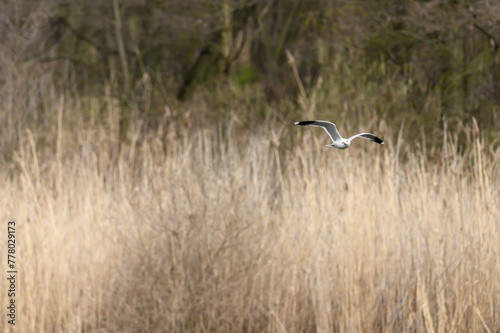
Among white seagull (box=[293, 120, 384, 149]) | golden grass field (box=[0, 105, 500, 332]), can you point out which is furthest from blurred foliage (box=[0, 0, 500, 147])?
white seagull (box=[293, 120, 384, 149])

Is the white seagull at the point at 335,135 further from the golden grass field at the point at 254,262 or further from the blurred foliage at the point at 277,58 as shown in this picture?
the golden grass field at the point at 254,262

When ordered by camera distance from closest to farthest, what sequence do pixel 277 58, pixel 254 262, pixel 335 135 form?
1. pixel 335 135
2. pixel 254 262
3. pixel 277 58

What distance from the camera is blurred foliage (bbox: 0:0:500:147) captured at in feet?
21.6

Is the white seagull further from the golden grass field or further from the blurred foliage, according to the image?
the golden grass field

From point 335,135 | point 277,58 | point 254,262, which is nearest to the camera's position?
point 335,135

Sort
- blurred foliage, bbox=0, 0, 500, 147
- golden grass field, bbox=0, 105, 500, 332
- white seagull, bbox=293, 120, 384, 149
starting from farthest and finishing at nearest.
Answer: blurred foliage, bbox=0, 0, 500, 147 → golden grass field, bbox=0, 105, 500, 332 → white seagull, bbox=293, 120, 384, 149

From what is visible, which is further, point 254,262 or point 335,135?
point 254,262

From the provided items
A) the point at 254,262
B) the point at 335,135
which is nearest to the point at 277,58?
the point at 254,262

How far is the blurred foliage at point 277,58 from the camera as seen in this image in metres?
6.57

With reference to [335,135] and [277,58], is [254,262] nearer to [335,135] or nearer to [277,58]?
[335,135]

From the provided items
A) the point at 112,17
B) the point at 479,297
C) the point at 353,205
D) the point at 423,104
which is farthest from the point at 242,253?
the point at 112,17

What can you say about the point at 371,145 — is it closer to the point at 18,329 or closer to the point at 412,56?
the point at 18,329

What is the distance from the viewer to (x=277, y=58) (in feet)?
41.0

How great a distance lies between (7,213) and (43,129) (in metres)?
2.69
